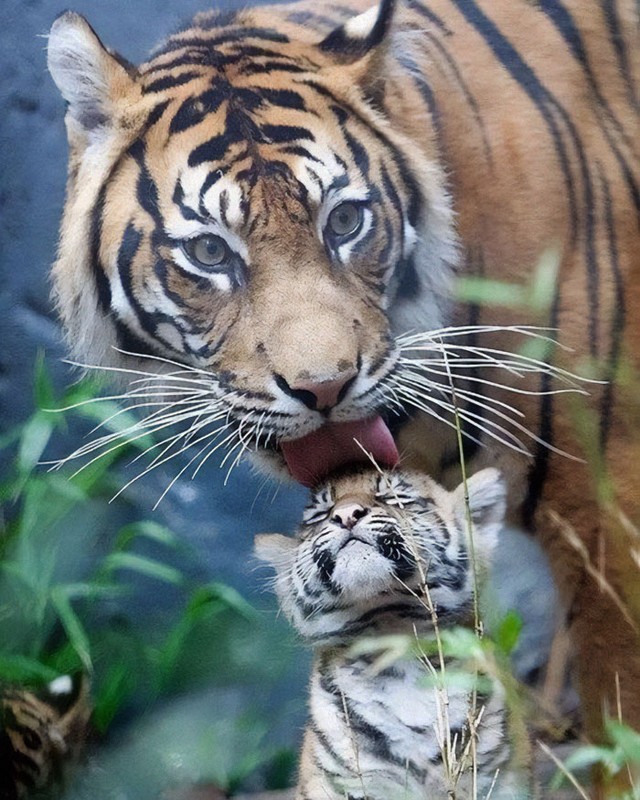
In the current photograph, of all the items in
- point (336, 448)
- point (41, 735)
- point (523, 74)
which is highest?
point (523, 74)

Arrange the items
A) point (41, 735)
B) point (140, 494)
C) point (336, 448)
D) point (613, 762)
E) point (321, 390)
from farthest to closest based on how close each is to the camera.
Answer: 1. point (41, 735)
2. point (140, 494)
3. point (336, 448)
4. point (321, 390)
5. point (613, 762)

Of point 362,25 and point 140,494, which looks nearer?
point 362,25

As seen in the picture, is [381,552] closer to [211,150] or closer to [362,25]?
[211,150]

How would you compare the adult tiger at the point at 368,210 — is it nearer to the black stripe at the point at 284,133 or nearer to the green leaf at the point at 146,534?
the black stripe at the point at 284,133

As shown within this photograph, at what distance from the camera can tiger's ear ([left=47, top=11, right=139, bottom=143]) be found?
4.88 feet

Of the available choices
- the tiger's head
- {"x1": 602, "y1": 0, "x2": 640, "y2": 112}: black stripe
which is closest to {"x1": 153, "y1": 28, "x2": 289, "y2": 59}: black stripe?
the tiger's head

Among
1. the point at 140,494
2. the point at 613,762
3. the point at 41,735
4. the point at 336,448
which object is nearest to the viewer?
the point at 613,762

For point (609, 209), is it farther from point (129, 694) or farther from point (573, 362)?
point (129, 694)

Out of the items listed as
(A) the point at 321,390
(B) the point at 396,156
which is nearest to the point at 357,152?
(B) the point at 396,156

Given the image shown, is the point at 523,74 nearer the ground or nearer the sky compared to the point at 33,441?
nearer the sky

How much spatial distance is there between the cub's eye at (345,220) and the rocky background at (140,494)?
0.32 m

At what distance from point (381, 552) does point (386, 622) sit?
0.40 ft

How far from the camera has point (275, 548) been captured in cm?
155

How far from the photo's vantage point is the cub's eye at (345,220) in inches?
58.3
